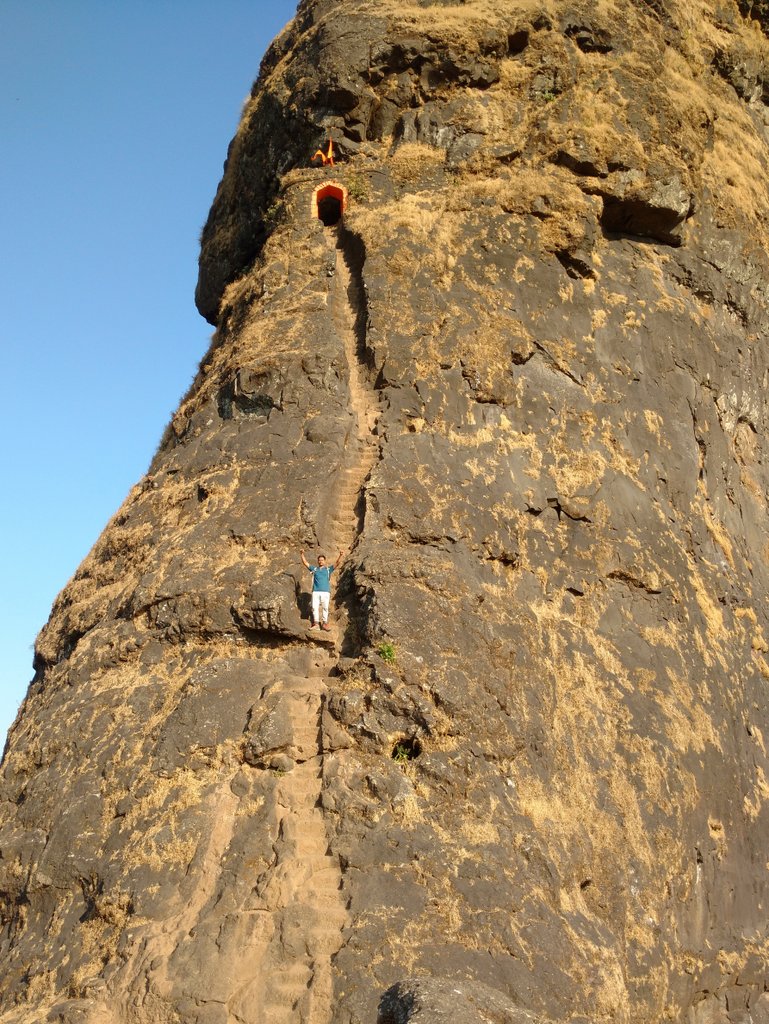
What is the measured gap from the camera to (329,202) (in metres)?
18.3

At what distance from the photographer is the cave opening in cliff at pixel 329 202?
58.6ft

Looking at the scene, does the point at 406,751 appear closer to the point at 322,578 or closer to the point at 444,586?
the point at 444,586

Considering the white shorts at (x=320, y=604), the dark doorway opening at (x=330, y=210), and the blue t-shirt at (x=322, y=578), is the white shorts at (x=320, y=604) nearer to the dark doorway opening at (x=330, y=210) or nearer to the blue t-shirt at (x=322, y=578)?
the blue t-shirt at (x=322, y=578)

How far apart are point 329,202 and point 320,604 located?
8075 millimetres

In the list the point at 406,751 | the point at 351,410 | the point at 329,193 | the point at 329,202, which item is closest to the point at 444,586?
the point at 406,751

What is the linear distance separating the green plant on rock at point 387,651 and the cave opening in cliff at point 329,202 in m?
8.23

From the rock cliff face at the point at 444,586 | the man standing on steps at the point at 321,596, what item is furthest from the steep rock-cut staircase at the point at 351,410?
the man standing on steps at the point at 321,596

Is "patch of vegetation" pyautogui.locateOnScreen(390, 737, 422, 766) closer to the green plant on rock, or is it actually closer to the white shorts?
the green plant on rock

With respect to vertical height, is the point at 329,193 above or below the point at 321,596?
above

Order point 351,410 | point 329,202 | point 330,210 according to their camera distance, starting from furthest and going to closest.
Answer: point 330,210 → point 329,202 → point 351,410

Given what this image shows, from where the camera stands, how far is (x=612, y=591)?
14.7 m

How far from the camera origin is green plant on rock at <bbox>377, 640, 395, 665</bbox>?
12413 mm

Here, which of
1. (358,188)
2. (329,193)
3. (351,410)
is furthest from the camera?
(329,193)

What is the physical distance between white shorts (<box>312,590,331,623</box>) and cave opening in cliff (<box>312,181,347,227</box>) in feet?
24.2
